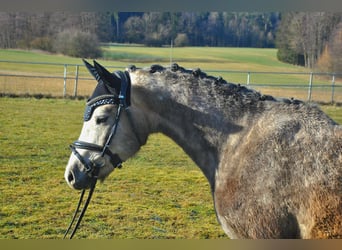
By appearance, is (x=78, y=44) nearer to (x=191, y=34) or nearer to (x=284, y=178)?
(x=191, y=34)

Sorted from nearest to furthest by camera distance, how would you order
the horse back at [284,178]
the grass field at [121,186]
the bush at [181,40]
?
the horse back at [284,178]
the bush at [181,40]
the grass field at [121,186]

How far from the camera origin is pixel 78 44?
4.34m

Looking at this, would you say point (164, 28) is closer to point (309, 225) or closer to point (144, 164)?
point (309, 225)

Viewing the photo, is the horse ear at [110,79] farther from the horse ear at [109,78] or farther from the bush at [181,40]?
the bush at [181,40]

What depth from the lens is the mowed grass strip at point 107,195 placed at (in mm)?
4508

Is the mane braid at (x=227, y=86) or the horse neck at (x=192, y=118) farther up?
the mane braid at (x=227, y=86)

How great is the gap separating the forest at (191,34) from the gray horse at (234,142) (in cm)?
59

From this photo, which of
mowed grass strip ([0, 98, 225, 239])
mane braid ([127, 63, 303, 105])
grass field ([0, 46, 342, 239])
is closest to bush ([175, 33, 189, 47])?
grass field ([0, 46, 342, 239])

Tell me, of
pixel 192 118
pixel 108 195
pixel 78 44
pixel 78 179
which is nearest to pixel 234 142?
pixel 192 118

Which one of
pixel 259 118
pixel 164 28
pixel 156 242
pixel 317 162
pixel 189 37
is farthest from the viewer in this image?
pixel 189 37

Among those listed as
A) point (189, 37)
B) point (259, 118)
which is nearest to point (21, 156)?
point (189, 37)

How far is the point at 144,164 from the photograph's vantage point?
718 centimetres

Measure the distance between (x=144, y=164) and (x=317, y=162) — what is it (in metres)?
5.32

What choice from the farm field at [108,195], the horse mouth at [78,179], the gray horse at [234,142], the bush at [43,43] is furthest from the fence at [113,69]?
the horse mouth at [78,179]
